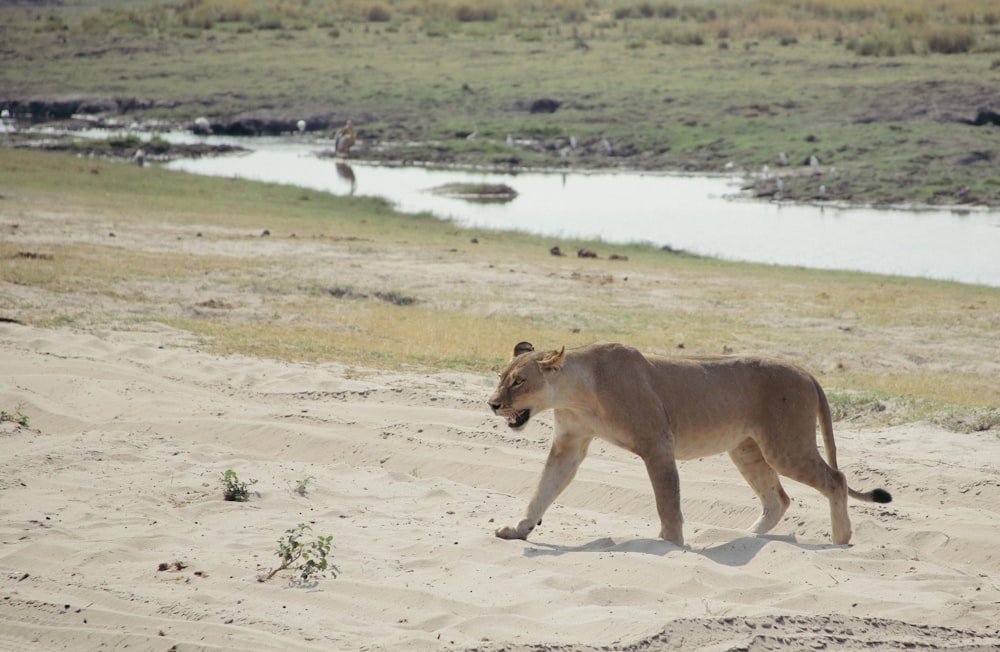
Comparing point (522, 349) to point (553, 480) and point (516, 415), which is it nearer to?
point (516, 415)

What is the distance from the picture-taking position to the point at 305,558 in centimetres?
665

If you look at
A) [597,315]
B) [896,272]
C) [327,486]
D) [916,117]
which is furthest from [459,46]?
[327,486]

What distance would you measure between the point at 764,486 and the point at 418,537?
2.48 m

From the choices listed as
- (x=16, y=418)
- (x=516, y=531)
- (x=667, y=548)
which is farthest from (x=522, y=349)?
(x=16, y=418)

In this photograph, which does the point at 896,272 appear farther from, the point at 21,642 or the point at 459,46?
the point at 459,46

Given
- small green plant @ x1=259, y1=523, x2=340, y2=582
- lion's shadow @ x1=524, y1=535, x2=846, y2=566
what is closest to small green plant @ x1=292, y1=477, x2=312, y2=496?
small green plant @ x1=259, y1=523, x2=340, y2=582

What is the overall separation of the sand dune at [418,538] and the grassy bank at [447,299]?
2755 mm

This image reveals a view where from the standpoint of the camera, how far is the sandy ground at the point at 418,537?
5984 millimetres

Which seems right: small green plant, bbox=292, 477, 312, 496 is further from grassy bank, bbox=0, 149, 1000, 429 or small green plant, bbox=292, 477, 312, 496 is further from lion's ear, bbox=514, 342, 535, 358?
grassy bank, bbox=0, 149, 1000, 429

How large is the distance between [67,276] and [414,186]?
23.3 metres

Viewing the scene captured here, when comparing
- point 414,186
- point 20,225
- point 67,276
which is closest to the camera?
point 67,276

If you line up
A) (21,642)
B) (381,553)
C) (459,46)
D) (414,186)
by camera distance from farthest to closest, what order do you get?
(459,46)
(414,186)
(381,553)
(21,642)

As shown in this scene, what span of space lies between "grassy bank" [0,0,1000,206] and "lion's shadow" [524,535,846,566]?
3040cm

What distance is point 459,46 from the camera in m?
62.5
